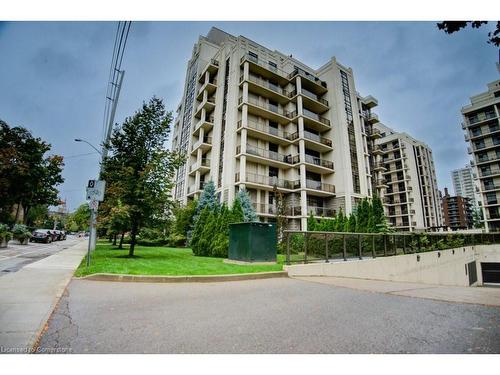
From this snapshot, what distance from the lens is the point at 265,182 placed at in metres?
26.3

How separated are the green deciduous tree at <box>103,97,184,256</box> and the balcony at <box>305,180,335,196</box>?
17.5m

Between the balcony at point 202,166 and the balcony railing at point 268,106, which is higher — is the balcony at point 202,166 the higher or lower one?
the lower one

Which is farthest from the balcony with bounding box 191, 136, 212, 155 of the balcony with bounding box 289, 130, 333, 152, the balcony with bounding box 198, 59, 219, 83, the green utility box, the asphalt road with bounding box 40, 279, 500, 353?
the asphalt road with bounding box 40, 279, 500, 353

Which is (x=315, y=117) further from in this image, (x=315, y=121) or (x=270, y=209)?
(x=270, y=209)

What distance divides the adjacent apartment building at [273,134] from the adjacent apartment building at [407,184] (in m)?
30.3

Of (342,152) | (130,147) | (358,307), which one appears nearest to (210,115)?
(342,152)

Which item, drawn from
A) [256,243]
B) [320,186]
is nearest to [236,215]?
[256,243]

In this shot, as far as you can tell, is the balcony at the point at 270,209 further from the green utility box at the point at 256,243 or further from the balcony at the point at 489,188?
the balcony at the point at 489,188

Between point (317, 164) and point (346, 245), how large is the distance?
19259 millimetres

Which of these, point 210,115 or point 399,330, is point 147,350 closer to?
point 399,330

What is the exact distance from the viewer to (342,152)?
29.1 metres

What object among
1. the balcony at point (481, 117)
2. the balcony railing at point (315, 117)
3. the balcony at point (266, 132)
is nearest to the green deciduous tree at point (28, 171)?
the balcony at point (266, 132)

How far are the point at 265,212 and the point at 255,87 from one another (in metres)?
13.4

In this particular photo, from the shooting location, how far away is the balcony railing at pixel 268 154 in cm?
2611
